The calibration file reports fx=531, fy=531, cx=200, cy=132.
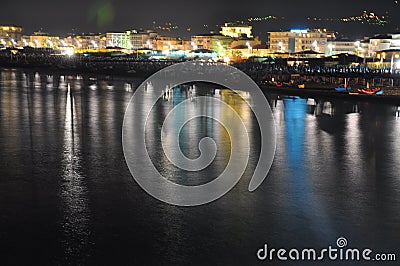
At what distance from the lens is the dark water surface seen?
719 cm

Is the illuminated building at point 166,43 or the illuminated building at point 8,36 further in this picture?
the illuminated building at point 8,36

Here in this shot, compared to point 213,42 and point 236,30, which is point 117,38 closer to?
point 236,30

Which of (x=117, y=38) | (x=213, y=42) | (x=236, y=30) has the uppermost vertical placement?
(x=236, y=30)

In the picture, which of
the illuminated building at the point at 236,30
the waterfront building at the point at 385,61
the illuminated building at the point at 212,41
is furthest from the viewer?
the illuminated building at the point at 236,30

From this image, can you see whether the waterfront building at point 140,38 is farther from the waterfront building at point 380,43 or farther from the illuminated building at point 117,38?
the waterfront building at point 380,43

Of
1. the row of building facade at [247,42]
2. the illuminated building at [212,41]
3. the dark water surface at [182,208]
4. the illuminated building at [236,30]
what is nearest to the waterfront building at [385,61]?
the row of building facade at [247,42]

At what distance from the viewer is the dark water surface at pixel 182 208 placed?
23.6 feet

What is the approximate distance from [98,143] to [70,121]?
4876 mm

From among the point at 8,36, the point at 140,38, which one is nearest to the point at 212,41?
the point at 140,38

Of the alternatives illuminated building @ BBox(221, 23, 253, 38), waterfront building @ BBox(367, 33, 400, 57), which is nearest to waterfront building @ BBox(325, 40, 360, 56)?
waterfront building @ BBox(367, 33, 400, 57)

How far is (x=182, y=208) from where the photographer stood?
8906 millimetres

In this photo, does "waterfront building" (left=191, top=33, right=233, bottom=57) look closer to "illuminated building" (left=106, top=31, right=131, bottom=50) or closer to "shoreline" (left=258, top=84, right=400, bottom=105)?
"illuminated building" (left=106, top=31, right=131, bottom=50)

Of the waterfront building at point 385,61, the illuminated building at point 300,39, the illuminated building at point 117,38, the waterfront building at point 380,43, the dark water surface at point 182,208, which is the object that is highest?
the illuminated building at point 117,38

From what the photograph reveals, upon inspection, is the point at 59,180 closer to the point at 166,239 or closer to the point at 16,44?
the point at 166,239
